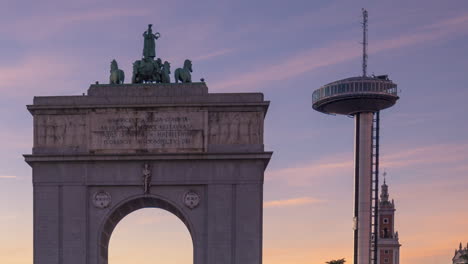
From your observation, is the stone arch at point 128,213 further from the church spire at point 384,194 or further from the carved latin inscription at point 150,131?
the church spire at point 384,194

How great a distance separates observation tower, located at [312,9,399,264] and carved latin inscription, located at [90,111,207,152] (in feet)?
286

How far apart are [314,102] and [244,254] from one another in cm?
9427

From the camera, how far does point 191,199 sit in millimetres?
50312

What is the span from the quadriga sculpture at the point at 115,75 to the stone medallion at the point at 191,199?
883cm

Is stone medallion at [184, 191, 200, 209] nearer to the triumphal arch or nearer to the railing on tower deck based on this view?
the triumphal arch

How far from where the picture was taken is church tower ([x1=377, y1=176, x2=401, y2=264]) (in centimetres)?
15350

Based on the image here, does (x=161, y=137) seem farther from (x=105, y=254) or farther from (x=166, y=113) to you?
(x=105, y=254)

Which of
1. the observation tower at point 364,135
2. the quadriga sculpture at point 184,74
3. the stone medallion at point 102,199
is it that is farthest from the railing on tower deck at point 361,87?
the stone medallion at point 102,199

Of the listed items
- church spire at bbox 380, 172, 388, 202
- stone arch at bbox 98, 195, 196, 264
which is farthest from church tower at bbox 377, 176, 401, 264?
stone arch at bbox 98, 195, 196, 264

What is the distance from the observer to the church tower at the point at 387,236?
153500mm

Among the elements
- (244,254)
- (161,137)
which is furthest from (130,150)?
(244,254)

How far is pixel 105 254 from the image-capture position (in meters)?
52.2

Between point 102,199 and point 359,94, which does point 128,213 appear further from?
point 359,94

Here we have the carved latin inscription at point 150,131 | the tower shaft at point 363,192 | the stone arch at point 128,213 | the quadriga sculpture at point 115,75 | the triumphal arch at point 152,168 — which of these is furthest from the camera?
the tower shaft at point 363,192
